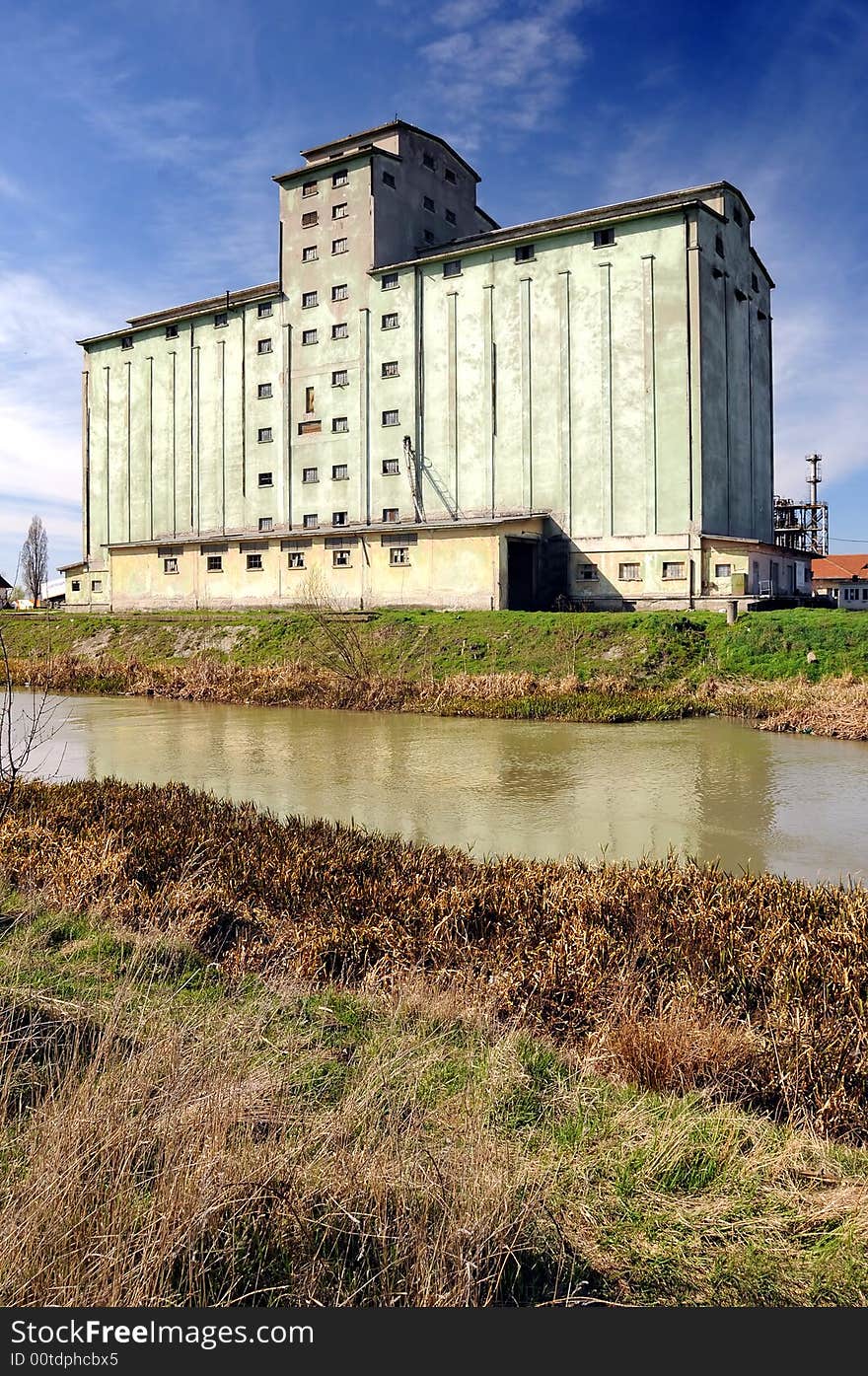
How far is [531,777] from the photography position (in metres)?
16.0

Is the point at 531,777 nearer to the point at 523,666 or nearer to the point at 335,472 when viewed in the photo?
the point at 523,666

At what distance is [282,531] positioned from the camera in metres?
43.9

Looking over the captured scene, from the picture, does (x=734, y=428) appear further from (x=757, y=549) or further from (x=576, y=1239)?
(x=576, y=1239)

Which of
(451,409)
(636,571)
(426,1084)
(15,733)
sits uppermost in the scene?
(451,409)

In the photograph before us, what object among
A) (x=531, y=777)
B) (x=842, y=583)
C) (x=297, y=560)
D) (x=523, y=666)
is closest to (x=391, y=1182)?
(x=531, y=777)

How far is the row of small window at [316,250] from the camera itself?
4550 cm

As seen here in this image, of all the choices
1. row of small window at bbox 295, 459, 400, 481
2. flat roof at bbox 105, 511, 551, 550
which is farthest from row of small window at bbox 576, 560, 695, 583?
row of small window at bbox 295, 459, 400, 481

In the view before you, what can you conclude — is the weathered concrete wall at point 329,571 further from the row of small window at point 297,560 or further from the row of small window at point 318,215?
the row of small window at point 318,215

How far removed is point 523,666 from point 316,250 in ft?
95.4

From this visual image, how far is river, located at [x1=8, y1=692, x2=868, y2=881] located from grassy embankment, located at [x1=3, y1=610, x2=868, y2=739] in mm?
1424

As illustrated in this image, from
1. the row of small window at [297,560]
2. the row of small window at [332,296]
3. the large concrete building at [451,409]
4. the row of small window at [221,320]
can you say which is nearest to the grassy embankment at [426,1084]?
the large concrete building at [451,409]

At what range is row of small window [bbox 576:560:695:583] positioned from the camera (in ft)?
117

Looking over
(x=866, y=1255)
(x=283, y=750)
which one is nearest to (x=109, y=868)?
(x=866, y=1255)

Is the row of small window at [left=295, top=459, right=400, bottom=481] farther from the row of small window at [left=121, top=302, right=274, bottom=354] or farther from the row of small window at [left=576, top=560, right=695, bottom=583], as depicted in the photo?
the row of small window at [left=576, top=560, right=695, bottom=583]
